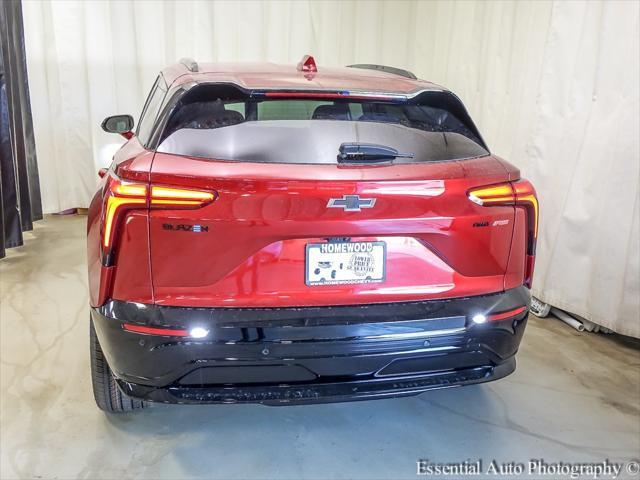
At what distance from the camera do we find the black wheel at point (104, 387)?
6.52 ft

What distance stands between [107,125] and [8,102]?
5.98 ft

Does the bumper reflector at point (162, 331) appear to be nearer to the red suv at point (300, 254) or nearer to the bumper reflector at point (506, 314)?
the red suv at point (300, 254)

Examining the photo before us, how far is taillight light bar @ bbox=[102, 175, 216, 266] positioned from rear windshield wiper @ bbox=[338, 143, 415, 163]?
0.41 metres

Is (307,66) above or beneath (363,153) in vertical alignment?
above

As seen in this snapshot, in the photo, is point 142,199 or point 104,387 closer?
point 142,199

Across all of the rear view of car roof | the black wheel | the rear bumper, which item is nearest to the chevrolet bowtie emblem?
the rear bumper

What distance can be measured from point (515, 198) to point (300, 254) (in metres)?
0.69

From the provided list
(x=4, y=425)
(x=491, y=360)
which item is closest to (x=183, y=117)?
(x=491, y=360)

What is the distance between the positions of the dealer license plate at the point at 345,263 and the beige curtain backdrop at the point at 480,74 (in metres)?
1.88

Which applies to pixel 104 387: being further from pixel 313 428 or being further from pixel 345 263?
pixel 345 263

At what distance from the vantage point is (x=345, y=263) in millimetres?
1553

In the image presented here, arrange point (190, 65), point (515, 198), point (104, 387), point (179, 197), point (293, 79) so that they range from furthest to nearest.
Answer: point (190, 65) < point (104, 387) < point (293, 79) < point (515, 198) < point (179, 197)

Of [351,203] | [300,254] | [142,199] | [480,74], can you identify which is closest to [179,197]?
[142,199]

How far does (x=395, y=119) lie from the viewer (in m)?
1.83
